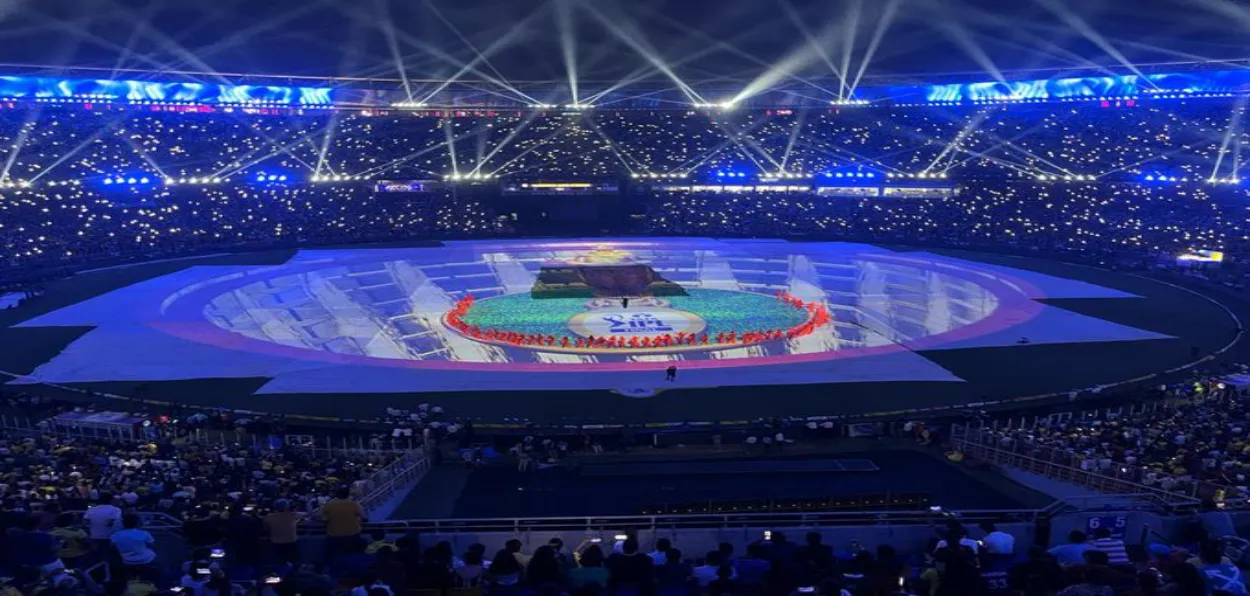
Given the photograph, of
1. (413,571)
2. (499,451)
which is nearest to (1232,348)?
(499,451)

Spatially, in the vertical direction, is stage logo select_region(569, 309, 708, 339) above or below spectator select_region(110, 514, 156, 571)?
below

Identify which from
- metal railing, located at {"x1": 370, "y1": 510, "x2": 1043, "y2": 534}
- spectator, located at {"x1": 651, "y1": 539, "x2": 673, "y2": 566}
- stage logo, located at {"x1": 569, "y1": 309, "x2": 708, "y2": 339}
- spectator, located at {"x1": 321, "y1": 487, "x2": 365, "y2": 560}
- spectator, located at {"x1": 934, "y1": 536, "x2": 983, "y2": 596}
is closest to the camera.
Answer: spectator, located at {"x1": 934, "y1": 536, "x2": 983, "y2": 596}

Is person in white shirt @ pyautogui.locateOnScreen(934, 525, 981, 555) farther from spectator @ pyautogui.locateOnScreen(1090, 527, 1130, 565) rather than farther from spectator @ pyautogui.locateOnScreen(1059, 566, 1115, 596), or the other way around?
spectator @ pyautogui.locateOnScreen(1059, 566, 1115, 596)

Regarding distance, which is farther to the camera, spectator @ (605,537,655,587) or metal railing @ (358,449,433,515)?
metal railing @ (358,449,433,515)

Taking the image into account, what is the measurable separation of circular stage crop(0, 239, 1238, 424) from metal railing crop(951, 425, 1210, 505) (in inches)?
161

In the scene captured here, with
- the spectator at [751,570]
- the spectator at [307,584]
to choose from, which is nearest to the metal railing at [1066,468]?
the spectator at [751,570]

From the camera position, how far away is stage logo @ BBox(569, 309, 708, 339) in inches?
1543

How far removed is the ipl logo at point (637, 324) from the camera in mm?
39469

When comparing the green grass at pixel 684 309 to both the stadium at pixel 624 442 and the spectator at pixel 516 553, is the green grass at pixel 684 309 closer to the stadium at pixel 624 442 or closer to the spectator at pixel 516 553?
the stadium at pixel 624 442

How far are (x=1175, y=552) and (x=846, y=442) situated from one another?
14506 millimetres

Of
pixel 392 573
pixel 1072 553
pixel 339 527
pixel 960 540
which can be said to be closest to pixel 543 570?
pixel 392 573

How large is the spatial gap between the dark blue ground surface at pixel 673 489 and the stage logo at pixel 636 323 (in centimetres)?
1697

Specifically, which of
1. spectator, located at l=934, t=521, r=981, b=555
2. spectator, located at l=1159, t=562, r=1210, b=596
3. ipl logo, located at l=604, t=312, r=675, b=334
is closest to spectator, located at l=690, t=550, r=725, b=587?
spectator, located at l=934, t=521, r=981, b=555

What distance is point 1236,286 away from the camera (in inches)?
1946
